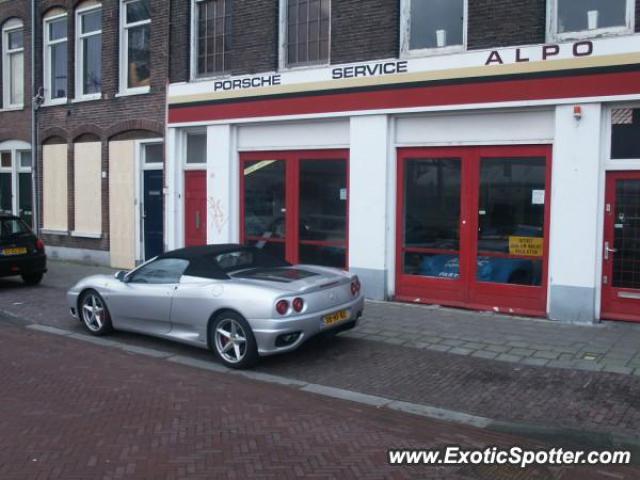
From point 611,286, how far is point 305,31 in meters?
7.02

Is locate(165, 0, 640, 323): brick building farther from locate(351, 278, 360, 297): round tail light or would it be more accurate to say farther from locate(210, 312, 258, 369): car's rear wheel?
locate(210, 312, 258, 369): car's rear wheel

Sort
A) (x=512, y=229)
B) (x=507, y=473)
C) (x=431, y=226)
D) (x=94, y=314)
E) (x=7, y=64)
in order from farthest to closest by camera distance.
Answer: (x=7, y=64)
(x=431, y=226)
(x=512, y=229)
(x=94, y=314)
(x=507, y=473)

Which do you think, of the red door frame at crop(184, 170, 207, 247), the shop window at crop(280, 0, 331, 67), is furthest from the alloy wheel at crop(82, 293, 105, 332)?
the shop window at crop(280, 0, 331, 67)

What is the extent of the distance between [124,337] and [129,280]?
3.12 feet

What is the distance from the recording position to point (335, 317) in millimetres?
7793

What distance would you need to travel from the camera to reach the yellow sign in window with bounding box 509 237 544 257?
32.6ft

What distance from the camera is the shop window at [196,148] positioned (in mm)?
14273

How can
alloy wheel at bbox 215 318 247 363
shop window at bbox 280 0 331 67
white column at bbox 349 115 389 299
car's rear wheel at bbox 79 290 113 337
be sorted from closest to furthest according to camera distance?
alloy wheel at bbox 215 318 247 363 → car's rear wheel at bbox 79 290 113 337 → white column at bbox 349 115 389 299 → shop window at bbox 280 0 331 67

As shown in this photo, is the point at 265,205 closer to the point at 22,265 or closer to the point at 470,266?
the point at 470,266

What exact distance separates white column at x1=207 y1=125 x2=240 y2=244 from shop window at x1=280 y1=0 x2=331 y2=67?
197 cm

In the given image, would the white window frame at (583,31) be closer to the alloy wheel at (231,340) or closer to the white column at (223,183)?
the alloy wheel at (231,340)

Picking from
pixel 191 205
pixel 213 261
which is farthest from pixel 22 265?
pixel 213 261

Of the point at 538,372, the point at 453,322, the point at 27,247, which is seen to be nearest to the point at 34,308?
the point at 27,247

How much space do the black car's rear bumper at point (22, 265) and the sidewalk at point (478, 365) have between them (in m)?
2.68
